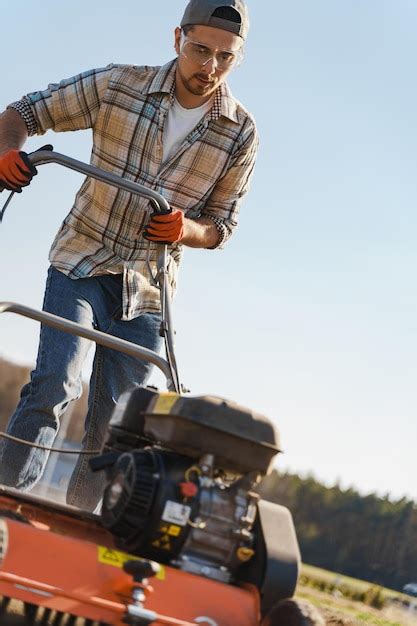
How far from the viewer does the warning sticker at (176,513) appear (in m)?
3.80

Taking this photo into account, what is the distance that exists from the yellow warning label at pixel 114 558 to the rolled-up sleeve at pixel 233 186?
1.95 meters

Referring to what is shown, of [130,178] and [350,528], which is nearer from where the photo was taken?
A: [130,178]

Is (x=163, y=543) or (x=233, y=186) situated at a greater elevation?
(x=233, y=186)

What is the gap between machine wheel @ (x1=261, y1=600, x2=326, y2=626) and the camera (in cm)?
373

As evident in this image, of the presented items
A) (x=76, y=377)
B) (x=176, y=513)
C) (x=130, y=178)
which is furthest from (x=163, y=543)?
(x=130, y=178)

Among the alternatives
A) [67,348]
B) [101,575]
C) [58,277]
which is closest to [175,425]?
[101,575]

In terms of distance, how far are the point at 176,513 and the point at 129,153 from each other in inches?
77.7

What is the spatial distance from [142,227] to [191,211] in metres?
0.23

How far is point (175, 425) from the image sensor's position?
3.86m

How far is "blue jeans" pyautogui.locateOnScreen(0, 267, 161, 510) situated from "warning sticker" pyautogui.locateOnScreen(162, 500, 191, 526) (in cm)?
123

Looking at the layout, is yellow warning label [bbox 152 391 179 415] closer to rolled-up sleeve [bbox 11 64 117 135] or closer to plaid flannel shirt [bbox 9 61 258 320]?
plaid flannel shirt [bbox 9 61 258 320]

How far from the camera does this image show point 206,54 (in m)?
Result: 5.03

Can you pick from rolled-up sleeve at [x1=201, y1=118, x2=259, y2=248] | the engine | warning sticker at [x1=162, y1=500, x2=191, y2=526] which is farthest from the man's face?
warning sticker at [x1=162, y1=500, x2=191, y2=526]

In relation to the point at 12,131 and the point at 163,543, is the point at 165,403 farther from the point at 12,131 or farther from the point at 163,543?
the point at 12,131
